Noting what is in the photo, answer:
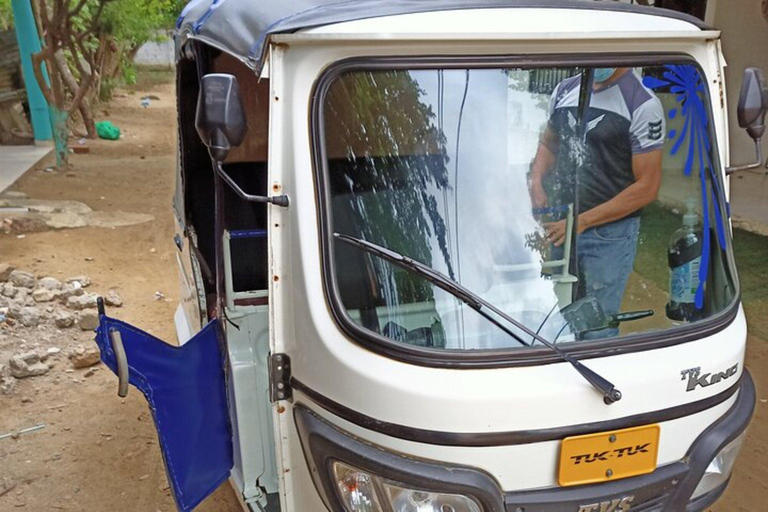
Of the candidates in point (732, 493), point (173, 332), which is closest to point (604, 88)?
point (732, 493)

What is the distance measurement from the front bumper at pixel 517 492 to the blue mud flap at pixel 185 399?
2.39ft

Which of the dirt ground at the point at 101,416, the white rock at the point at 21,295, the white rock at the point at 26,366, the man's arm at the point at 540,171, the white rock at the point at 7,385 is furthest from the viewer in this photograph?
the white rock at the point at 21,295

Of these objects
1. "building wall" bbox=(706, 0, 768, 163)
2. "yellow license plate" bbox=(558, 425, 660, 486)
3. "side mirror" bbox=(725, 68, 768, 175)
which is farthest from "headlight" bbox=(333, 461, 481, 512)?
"building wall" bbox=(706, 0, 768, 163)

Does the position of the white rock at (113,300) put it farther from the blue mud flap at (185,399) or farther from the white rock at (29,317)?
the blue mud flap at (185,399)

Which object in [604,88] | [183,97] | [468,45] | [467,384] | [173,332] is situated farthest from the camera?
[173,332]

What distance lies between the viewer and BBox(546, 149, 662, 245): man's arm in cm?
228

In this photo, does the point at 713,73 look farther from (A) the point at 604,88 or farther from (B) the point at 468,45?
(B) the point at 468,45

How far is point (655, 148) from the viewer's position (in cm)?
241

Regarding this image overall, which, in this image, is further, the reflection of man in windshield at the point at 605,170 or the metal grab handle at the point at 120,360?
the metal grab handle at the point at 120,360

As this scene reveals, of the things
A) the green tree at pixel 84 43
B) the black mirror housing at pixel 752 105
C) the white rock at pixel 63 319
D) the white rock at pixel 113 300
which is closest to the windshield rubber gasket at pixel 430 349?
the black mirror housing at pixel 752 105

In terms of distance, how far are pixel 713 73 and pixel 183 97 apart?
2783 mm

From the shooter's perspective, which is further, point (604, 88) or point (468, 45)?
point (604, 88)

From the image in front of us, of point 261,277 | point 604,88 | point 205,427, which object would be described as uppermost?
point 604,88

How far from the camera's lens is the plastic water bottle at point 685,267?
2.31 meters
